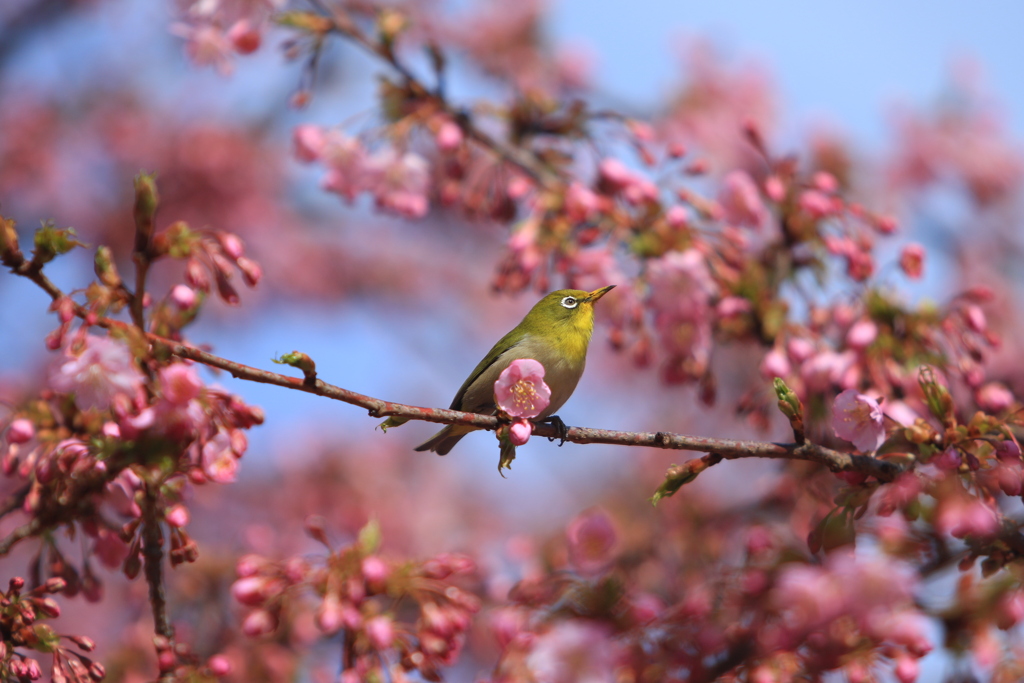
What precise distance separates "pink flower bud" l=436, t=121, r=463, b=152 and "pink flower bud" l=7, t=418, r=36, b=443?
2463 mm

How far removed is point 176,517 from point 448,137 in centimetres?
249

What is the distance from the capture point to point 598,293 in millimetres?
3891

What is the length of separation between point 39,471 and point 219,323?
7686mm

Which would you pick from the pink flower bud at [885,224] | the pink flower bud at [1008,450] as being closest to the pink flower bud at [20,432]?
the pink flower bud at [1008,450]

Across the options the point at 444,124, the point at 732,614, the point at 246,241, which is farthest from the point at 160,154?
the point at 732,614

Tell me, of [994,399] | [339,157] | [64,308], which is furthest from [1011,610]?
[339,157]

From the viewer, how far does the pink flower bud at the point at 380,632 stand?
2.71 metres

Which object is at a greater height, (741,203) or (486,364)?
(741,203)

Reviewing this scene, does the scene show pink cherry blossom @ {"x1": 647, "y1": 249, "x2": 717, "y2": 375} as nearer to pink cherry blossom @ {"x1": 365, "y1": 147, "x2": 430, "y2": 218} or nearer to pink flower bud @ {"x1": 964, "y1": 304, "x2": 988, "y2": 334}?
pink flower bud @ {"x1": 964, "y1": 304, "x2": 988, "y2": 334}

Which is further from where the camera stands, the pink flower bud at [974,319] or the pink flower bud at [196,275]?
the pink flower bud at [974,319]

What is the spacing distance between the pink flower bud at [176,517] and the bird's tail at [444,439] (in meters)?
1.09

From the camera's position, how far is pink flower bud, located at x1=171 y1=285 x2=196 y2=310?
8.16 feet

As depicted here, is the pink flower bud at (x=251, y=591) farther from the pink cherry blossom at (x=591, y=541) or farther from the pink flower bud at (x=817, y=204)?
the pink flower bud at (x=817, y=204)

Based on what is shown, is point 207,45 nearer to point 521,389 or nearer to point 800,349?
point 521,389
